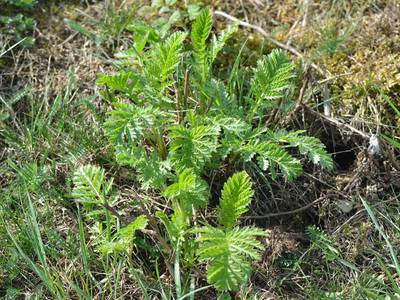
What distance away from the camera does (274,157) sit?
2.38m

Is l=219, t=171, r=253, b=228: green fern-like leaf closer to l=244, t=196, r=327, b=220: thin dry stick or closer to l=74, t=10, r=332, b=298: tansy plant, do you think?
l=74, t=10, r=332, b=298: tansy plant

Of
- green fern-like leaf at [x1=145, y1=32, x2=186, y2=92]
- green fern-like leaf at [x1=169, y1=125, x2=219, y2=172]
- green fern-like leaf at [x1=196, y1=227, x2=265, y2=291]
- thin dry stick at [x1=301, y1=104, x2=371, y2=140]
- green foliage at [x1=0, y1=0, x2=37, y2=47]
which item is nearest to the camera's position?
green fern-like leaf at [x1=196, y1=227, x2=265, y2=291]

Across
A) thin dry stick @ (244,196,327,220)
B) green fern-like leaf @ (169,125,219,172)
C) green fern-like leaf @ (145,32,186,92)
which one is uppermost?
green fern-like leaf @ (145,32,186,92)

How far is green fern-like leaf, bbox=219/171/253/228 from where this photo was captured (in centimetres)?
221

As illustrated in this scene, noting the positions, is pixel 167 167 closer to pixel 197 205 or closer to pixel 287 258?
pixel 197 205

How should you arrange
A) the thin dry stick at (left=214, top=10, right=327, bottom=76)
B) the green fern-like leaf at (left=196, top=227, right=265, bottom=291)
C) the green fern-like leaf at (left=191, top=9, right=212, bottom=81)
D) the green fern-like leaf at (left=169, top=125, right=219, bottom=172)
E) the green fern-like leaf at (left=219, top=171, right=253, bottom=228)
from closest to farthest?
the green fern-like leaf at (left=196, top=227, right=265, bottom=291), the green fern-like leaf at (left=219, top=171, right=253, bottom=228), the green fern-like leaf at (left=169, top=125, right=219, bottom=172), the green fern-like leaf at (left=191, top=9, right=212, bottom=81), the thin dry stick at (left=214, top=10, right=327, bottom=76)

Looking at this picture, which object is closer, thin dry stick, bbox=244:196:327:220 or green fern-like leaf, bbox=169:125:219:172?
green fern-like leaf, bbox=169:125:219:172

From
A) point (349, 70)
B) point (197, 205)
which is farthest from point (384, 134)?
point (197, 205)

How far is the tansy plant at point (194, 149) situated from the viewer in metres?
2.21

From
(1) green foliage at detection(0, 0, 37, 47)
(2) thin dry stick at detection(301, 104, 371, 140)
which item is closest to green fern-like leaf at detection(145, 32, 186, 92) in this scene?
(2) thin dry stick at detection(301, 104, 371, 140)

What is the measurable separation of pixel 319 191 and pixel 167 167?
2.18 ft

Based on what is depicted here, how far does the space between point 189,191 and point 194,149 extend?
160 mm

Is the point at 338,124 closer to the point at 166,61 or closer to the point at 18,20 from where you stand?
the point at 166,61

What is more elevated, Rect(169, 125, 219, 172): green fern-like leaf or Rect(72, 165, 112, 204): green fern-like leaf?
Rect(169, 125, 219, 172): green fern-like leaf
